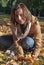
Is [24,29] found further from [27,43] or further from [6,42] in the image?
[6,42]

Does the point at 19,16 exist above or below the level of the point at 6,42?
above

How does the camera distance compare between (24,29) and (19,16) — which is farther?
(24,29)

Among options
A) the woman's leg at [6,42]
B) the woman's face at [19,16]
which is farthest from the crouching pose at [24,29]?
the woman's leg at [6,42]

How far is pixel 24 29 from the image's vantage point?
390cm

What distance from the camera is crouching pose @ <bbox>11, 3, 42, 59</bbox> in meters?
3.71

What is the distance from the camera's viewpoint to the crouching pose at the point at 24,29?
3.71 meters

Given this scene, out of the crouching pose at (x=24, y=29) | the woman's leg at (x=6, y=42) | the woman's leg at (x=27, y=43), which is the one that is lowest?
the woman's leg at (x=6, y=42)

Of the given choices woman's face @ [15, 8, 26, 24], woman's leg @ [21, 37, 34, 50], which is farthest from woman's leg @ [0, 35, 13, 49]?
woman's face @ [15, 8, 26, 24]

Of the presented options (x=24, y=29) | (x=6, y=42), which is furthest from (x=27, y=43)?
(x=6, y=42)

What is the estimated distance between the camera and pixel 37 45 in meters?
3.88

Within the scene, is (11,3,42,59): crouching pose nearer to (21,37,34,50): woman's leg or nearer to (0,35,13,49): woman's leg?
(21,37,34,50): woman's leg

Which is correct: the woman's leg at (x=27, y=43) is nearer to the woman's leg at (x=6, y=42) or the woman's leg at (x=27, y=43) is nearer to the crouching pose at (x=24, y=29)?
the crouching pose at (x=24, y=29)

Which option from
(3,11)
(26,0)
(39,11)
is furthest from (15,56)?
(3,11)

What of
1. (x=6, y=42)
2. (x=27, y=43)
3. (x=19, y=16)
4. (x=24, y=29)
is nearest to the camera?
(x=19, y=16)
